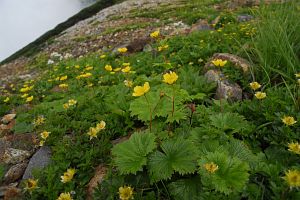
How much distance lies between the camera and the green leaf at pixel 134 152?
241 cm

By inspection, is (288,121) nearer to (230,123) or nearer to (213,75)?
(230,123)

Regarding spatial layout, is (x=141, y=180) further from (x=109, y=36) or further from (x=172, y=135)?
(x=109, y=36)

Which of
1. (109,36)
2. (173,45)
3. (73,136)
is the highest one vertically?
(73,136)

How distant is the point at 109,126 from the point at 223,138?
1.34m

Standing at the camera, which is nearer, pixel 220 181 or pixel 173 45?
pixel 220 181

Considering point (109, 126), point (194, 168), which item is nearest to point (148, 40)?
point (109, 126)

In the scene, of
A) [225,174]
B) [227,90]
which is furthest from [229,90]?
[225,174]

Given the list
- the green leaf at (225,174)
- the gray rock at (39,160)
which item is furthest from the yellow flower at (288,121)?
the gray rock at (39,160)

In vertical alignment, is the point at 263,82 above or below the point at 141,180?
below

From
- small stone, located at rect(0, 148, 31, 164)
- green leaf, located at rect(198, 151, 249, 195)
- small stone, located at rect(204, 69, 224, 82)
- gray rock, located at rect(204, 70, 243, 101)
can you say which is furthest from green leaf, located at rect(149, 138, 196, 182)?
small stone, located at rect(0, 148, 31, 164)

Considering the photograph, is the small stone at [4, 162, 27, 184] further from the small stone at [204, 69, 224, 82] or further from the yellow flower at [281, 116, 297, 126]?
the yellow flower at [281, 116, 297, 126]

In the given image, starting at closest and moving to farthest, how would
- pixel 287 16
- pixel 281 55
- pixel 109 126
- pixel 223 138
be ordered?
pixel 223 138, pixel 109 126, pixel 281 55, pixel 287 16

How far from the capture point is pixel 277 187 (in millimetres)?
2102

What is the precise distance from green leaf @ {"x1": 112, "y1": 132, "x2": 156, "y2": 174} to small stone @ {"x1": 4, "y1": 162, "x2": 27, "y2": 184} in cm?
147
